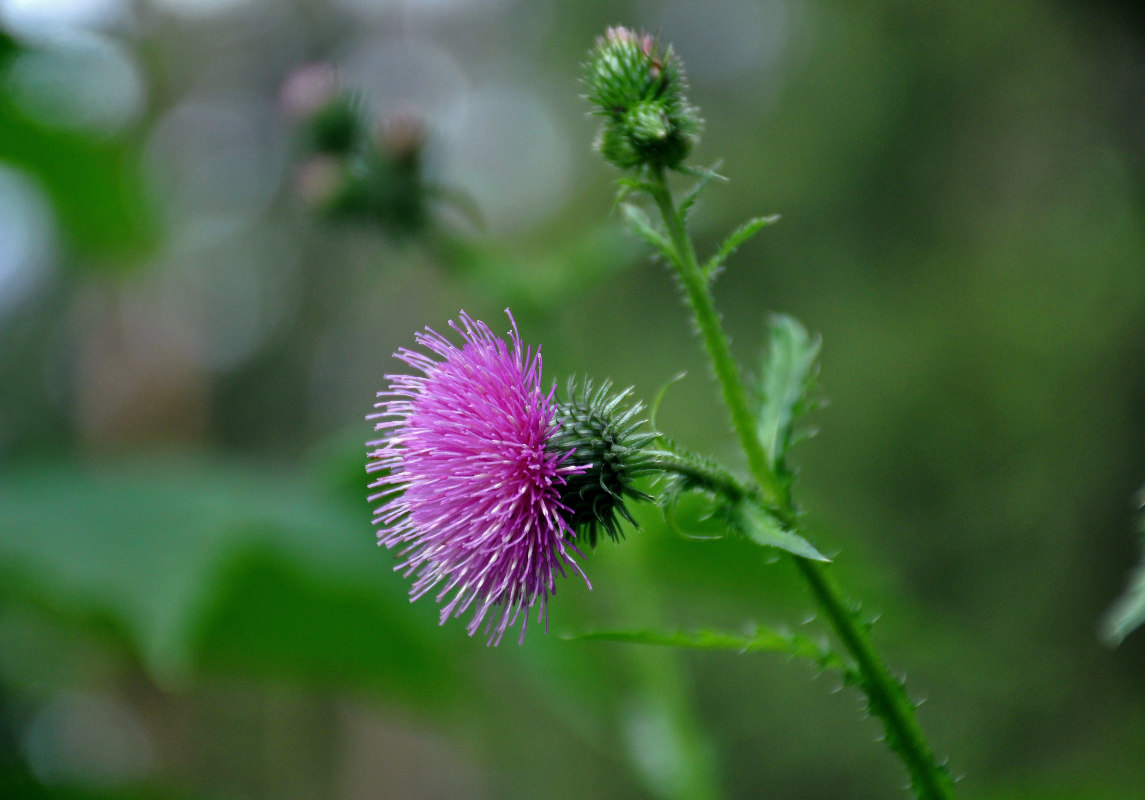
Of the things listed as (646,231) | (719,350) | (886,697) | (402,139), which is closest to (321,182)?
(402,139)

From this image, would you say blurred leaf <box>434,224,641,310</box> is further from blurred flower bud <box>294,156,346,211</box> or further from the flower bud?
the flower bud

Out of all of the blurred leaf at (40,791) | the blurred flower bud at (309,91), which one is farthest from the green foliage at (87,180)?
the blurred leaf at (40,791)

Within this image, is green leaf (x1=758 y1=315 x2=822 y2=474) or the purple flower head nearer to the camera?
the purple flower head

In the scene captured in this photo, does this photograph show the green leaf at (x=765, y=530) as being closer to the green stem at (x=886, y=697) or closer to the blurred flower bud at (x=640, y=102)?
the green stem at (x=886, y=697)

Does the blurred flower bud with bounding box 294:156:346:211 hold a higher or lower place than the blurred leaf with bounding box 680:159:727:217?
higher

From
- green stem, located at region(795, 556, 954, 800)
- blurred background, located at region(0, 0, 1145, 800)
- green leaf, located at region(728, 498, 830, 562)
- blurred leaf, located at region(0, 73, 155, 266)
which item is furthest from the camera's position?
blurred leaf, located at region(0, 73, 155, 266)

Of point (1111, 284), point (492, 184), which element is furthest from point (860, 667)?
point (492, 184)

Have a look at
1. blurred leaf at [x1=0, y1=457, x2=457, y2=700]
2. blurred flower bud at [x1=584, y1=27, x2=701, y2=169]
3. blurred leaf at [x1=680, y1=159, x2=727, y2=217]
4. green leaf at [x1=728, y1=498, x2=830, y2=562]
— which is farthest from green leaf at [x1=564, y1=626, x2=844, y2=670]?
blurred leaf at [x1=0, y1=457, x2=457, y2=700]
